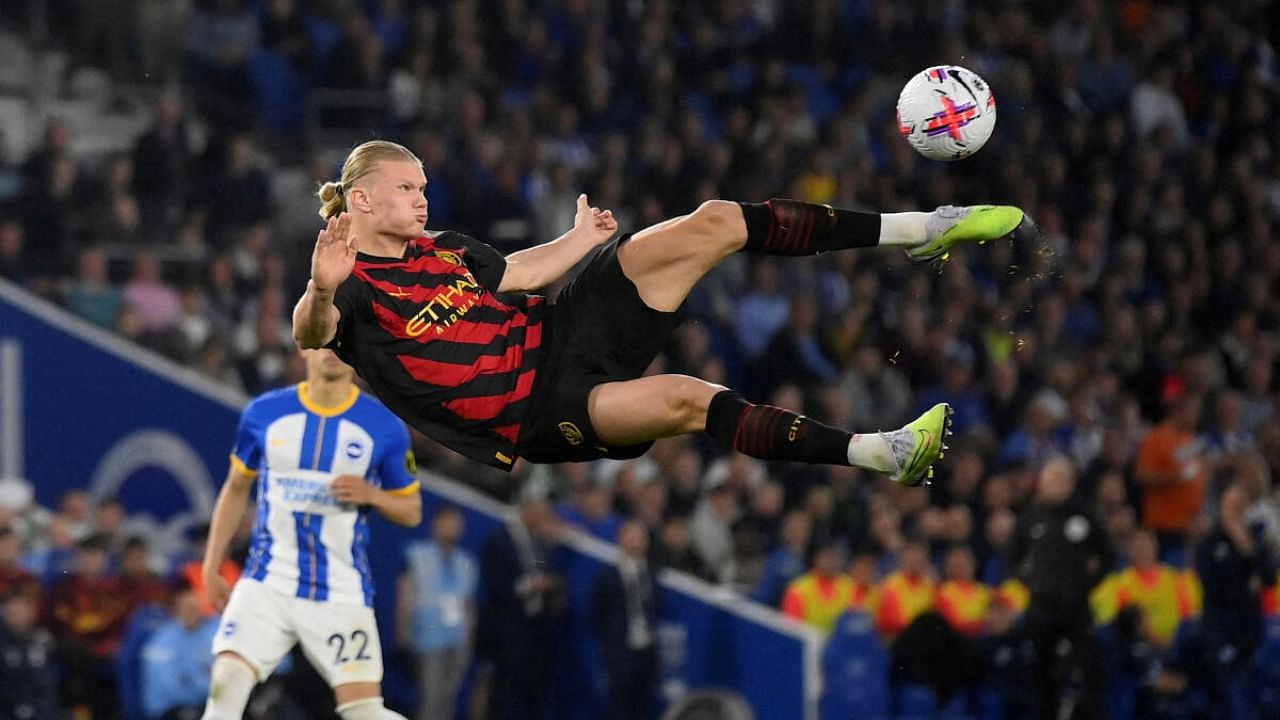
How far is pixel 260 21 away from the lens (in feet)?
44.7

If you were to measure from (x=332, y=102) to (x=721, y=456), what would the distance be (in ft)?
13.4

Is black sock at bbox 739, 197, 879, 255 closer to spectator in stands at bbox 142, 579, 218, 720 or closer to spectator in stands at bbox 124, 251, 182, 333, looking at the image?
spectator in stands at bbox 142, 579, 218, 720

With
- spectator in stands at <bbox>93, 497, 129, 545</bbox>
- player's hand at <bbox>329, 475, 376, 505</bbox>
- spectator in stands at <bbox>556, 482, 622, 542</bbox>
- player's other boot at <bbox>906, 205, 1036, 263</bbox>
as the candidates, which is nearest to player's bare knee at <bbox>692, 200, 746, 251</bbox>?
player's other boot at <bbox>906, 205, 1036, 263</bbox>

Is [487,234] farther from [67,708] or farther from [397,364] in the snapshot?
[397,364]

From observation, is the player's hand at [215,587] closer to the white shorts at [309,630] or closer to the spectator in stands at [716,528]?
the white shorts at [309,630]

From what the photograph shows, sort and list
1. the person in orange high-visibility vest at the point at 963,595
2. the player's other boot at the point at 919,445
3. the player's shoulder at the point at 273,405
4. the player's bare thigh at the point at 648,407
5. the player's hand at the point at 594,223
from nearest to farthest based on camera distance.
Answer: the player's other boot at the point at 919,445, the player's bare thigh at the point at 648,407, the player's hand at the point at 594,223, the player's shoulder at the point at 273,405, the person in orange high-visibility vest at the point at 963,595

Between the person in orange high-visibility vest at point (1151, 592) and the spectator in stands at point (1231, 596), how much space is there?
0.94ft

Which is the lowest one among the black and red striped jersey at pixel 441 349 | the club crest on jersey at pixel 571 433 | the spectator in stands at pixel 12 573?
the spectator in stands at pixel 12 573

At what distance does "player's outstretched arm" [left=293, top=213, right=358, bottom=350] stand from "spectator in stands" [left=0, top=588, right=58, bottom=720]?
4.16m

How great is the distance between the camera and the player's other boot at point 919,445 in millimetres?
5828

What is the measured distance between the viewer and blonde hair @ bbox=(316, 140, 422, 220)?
6492 mm

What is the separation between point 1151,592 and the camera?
37.2 feet

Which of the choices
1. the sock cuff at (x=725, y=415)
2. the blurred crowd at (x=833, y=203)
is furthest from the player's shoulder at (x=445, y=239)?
the blurred crowd at (x=833, y=203)

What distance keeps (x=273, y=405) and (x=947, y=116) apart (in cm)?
317
